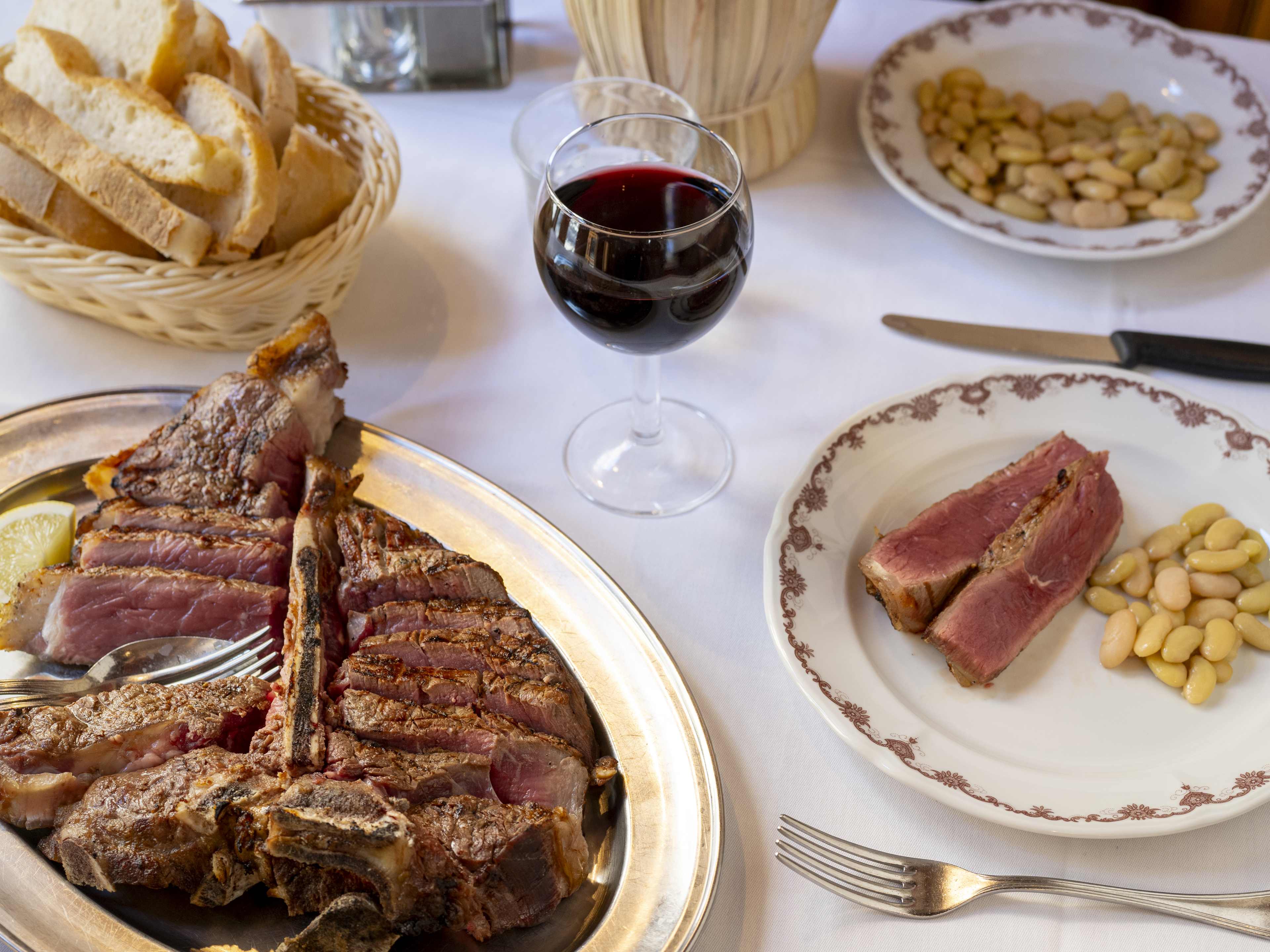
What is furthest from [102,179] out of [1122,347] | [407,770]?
[1122,347]

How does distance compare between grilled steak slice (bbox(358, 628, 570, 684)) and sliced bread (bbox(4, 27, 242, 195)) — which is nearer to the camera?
grilled steak slice (bbox(358, 628, 570, 684))

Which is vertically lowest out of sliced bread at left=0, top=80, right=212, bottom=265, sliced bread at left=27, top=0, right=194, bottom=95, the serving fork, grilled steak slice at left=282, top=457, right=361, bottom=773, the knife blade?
the serving fork

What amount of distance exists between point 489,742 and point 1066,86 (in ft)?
6.93

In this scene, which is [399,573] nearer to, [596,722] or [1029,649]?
[596,722]

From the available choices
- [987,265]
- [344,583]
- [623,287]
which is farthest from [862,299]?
[344,583]

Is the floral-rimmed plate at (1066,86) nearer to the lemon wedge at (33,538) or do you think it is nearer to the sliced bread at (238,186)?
the sliced bread at (238,186)

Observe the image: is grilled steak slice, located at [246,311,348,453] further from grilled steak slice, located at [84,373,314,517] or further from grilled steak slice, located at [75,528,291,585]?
grilled steak slice, located at [75,528,291,585]

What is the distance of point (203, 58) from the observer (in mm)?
2098

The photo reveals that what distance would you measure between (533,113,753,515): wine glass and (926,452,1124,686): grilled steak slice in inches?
19.9

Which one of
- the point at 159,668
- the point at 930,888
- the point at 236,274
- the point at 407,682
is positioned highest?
the point at 236,274

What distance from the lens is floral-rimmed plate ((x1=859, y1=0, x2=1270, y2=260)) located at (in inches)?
88.2

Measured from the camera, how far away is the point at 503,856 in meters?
1.27

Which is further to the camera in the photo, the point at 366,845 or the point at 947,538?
the point at 947,538

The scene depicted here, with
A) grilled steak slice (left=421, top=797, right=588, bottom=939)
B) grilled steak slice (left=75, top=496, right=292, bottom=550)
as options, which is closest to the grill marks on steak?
grilled steak slice (left=75, top=496, right=292, bottom=550)
